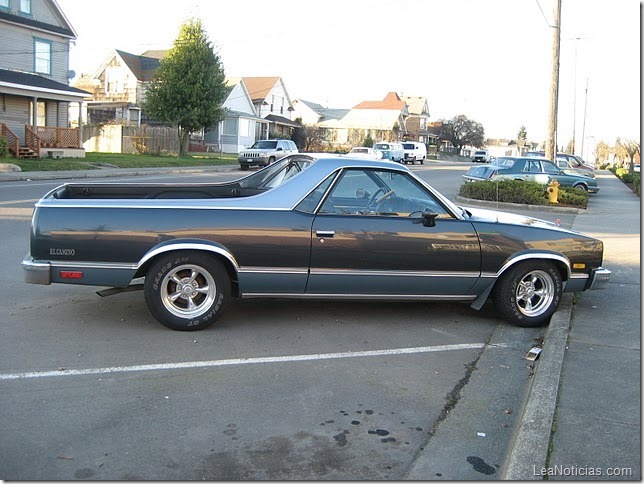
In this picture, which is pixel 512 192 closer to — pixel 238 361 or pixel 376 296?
pixel 376 296

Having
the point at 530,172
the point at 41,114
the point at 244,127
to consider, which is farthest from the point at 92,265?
the point at 244,127

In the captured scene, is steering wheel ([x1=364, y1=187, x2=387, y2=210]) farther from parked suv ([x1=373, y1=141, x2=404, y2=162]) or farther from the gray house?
parked suv ([x1=373, y1=141, x2=404, y2=162])

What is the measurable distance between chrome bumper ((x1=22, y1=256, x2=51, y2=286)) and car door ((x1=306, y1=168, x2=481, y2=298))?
229cm

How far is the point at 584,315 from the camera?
6.75 meters

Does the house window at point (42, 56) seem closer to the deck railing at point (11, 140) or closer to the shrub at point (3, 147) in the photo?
the deck railing at point (11, 140)

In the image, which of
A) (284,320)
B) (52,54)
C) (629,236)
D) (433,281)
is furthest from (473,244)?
(52,54)

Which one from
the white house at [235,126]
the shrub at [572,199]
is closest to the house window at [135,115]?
the white house at [235,126]

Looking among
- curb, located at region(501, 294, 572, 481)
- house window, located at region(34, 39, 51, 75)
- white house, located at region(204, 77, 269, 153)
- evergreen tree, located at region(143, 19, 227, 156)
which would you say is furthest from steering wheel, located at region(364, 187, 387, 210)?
white house, located at region(204, 77, 269, 153)

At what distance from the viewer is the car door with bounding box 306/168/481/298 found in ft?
19.5

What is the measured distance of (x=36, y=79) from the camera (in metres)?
32.1

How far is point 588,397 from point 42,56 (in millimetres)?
35339

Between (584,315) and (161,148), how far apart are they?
132 ft

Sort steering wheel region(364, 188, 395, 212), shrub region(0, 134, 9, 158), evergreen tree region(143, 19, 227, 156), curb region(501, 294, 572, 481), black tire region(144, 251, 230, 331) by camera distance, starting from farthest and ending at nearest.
→ evergreen tree region(143, 19, 227, 156), shrub region(0, 134, 9, 158), steering wheel region(364, 188, 395, 212), black tire region(144, 251, 230, 331), curb region(501, 294, 572, 481)

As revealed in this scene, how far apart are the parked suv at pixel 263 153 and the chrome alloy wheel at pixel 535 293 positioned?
28057 millimetres
